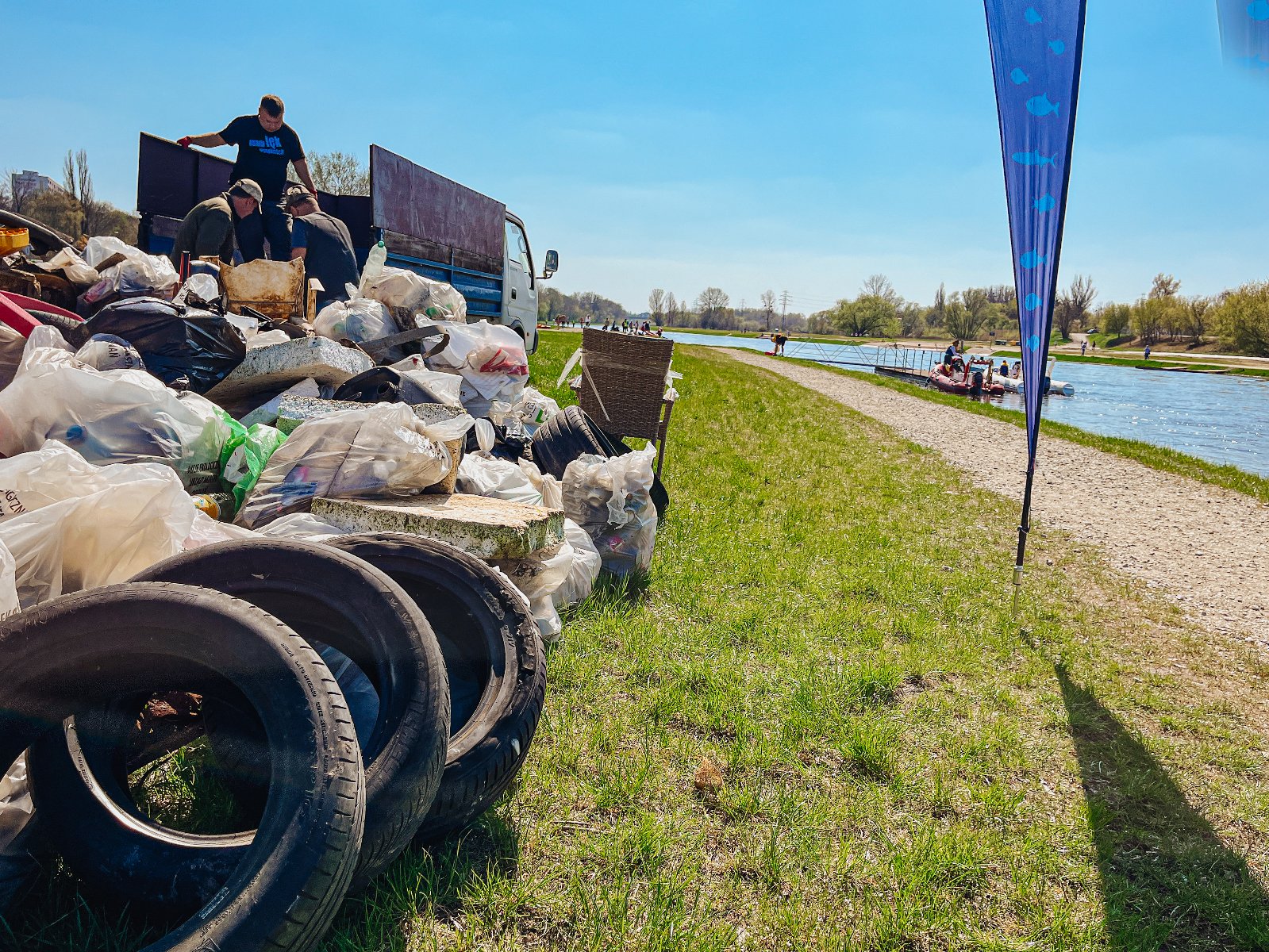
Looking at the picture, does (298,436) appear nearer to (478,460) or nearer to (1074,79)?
(478,460)

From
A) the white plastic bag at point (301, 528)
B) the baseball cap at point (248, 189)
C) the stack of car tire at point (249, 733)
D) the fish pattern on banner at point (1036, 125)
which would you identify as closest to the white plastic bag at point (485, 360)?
the baseball cap at point (248, 189)

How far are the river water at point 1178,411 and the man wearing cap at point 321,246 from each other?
14456 millimetres

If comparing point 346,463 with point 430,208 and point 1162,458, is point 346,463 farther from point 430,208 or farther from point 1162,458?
point 1162,458

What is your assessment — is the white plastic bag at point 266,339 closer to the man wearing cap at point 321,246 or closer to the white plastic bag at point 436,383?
the white plastic bag at point 436,383

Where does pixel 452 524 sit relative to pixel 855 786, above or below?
above

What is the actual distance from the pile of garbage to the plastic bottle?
1982 millimetres

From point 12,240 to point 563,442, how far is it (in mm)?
3897

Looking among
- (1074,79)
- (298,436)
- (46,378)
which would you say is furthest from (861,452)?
(46,378)

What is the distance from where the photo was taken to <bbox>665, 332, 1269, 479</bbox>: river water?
17000 millimetres

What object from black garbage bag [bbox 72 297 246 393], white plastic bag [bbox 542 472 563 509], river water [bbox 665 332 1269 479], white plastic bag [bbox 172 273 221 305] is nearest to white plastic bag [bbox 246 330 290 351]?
white plastic bag [bbox 172 273 221 305]

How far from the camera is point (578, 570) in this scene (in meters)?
3.75

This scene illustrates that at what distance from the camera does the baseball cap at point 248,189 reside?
257 inches

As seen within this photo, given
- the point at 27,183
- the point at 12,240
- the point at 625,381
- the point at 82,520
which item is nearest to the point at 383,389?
the point at 625,381

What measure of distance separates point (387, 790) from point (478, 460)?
2651mm
